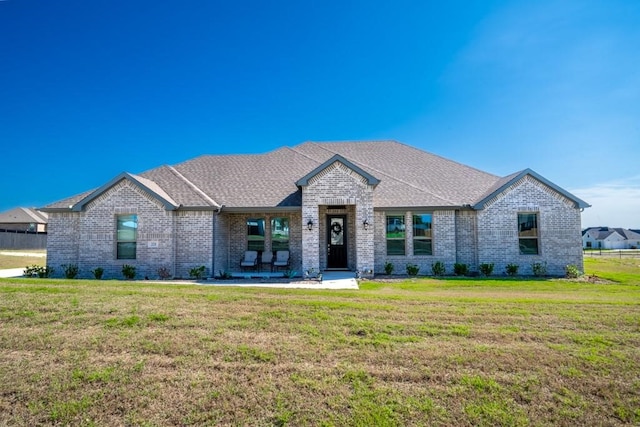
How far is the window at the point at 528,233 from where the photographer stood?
1445 centimetres

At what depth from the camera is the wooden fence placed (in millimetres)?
36406

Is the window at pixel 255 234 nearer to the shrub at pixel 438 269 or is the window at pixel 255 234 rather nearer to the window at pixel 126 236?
the window at pixel 126 236

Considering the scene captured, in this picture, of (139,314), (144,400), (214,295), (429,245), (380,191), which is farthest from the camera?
(380,191)

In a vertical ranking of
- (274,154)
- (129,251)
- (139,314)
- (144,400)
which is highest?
(274,154)

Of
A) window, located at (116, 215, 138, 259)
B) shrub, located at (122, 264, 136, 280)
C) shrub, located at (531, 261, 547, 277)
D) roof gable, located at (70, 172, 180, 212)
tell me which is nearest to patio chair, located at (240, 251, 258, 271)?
roof gable, located at (70, 172, 180, 212)

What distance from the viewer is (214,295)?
25.5 ft

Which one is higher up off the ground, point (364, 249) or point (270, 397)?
point (364, 249)

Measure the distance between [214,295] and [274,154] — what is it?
1326 cm

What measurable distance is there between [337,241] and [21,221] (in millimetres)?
68514

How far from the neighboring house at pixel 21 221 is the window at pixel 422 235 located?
224ft

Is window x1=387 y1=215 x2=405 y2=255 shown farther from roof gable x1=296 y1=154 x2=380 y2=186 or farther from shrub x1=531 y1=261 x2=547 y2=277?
shrub x1=531 y1=261 x2=547 y2=277

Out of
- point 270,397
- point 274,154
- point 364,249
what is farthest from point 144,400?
point 274,154

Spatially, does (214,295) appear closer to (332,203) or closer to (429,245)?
(332,203)

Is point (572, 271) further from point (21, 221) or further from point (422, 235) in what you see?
point (21, 221)
